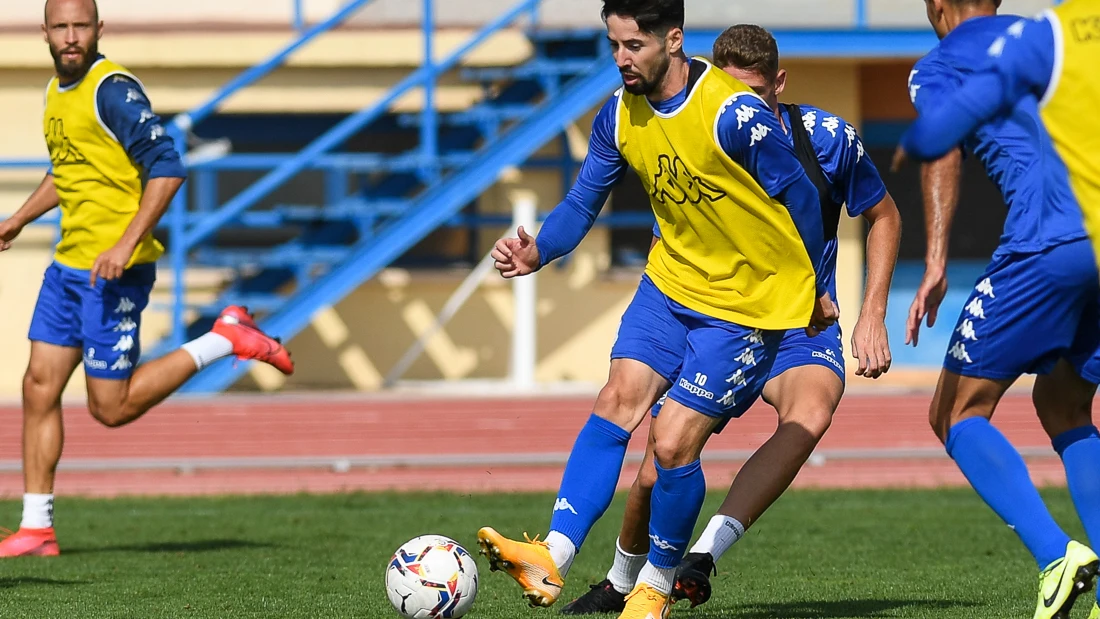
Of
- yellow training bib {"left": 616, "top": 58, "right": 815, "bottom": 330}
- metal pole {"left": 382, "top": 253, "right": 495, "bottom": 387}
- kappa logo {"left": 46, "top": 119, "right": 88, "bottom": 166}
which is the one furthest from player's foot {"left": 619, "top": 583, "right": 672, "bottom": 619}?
metal pole {"left": 382, "top": 253, "right": 495, "bottom": 387}

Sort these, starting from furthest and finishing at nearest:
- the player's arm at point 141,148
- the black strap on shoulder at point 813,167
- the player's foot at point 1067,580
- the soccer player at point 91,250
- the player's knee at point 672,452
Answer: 1. the soccer player at point 91,250
2. the player's arm at point 141,148
3. the black strap on shoulder at point 813,167
4. the player's knee at point 672,452
5. the player's foot at point 1067,580

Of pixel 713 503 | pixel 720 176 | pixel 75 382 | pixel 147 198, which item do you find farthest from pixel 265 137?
pixel 720 176

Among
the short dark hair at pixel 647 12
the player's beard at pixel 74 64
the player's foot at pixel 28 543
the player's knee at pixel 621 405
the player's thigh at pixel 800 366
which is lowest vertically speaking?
the player's foot at pixel 28 543

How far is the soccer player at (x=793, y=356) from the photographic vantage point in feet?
18.8

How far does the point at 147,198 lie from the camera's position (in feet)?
23.9

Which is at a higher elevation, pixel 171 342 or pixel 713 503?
pixel 713 503

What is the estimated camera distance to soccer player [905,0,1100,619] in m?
4.76

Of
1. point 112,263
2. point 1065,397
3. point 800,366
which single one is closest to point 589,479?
point 800,366

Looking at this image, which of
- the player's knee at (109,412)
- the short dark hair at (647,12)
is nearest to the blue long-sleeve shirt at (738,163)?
the short dark hair at (647,12)

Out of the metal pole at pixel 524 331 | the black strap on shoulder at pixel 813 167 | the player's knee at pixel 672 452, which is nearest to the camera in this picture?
the player's knee at pixel 672 452

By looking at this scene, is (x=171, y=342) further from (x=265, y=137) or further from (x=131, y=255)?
(x=131, y=255)

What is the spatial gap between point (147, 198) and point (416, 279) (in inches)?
360

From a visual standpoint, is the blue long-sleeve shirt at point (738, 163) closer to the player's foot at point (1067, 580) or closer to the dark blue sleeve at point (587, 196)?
the dark blue sleeve at point (587, 196)

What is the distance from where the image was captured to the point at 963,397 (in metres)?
5.07
